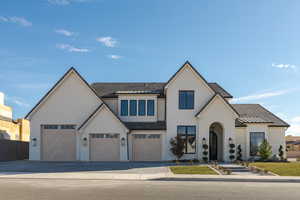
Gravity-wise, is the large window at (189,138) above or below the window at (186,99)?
below

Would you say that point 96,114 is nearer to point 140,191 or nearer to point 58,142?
point 58,142

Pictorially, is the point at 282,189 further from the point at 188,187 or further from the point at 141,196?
the point at 141,196

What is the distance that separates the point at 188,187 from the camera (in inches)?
479

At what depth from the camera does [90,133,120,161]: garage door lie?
25.2 metres

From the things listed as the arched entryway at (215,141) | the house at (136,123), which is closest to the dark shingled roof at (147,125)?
the house at (136,123)

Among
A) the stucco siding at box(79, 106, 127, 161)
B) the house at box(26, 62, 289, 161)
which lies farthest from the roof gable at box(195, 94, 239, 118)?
the stucco siding at box(79, 106, 127, 161)

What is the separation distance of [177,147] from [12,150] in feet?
52.3

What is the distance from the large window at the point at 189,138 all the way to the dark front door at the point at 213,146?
2393 millimetres

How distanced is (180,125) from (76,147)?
9.55 metres

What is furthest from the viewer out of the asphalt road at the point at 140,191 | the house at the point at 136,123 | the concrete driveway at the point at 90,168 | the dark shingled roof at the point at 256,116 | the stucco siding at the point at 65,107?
the dark shingled roof at the point at 256,116

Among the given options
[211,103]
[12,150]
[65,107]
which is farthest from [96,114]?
[211,103]

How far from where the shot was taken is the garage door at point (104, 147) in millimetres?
25172

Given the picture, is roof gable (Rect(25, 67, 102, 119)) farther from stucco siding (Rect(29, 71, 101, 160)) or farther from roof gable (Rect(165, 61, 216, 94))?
roof gable (Rect(165, 61, 216, 94))

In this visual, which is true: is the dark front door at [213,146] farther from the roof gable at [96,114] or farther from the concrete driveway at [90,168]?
the roof gable at [96,114]
